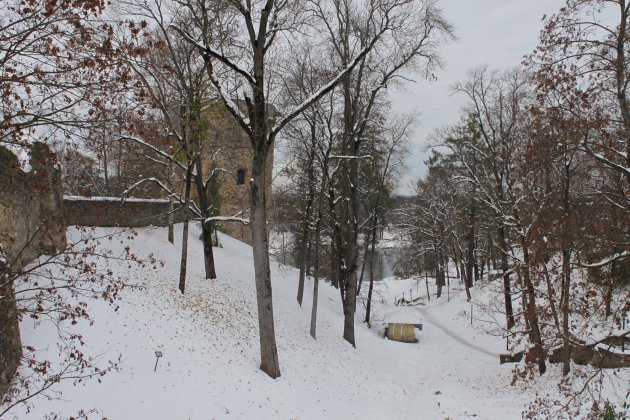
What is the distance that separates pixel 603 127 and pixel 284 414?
7.85 metres

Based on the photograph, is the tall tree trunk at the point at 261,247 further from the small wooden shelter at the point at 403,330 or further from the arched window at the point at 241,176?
the arched window at the point at 241,176

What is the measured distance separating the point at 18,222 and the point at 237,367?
5.33 metres

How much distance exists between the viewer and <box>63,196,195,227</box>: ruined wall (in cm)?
1504

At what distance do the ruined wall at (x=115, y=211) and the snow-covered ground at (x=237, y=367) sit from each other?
0.62m

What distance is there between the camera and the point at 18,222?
9141 mm

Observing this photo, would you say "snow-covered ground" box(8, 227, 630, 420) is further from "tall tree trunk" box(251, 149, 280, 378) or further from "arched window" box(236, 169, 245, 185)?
"arched window" box(236, 169, 245, 185)

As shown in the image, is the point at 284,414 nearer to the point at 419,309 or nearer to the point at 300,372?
the point at 300,372

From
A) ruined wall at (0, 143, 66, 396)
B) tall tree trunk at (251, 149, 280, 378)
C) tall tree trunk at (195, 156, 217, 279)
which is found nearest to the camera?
ruined wall at (0, 143, 66, 396)

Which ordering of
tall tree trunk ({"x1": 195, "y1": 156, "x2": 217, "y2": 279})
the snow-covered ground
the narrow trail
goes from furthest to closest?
the narrow trail
tall tree trunk ({"x1": 195, "y1": 156, "x2": 217, "y2": 279})
the snow-covered ground

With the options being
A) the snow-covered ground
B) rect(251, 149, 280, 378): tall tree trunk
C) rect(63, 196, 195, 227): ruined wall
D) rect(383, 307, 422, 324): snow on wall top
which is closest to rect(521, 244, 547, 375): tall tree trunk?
the snow-covered ground

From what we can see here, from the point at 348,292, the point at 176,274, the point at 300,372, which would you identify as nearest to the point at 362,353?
the point at 348,292

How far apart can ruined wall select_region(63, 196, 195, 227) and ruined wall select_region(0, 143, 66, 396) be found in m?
2.03

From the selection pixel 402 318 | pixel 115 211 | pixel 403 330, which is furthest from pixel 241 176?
pixel 115 211

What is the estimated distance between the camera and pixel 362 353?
17172 mm
